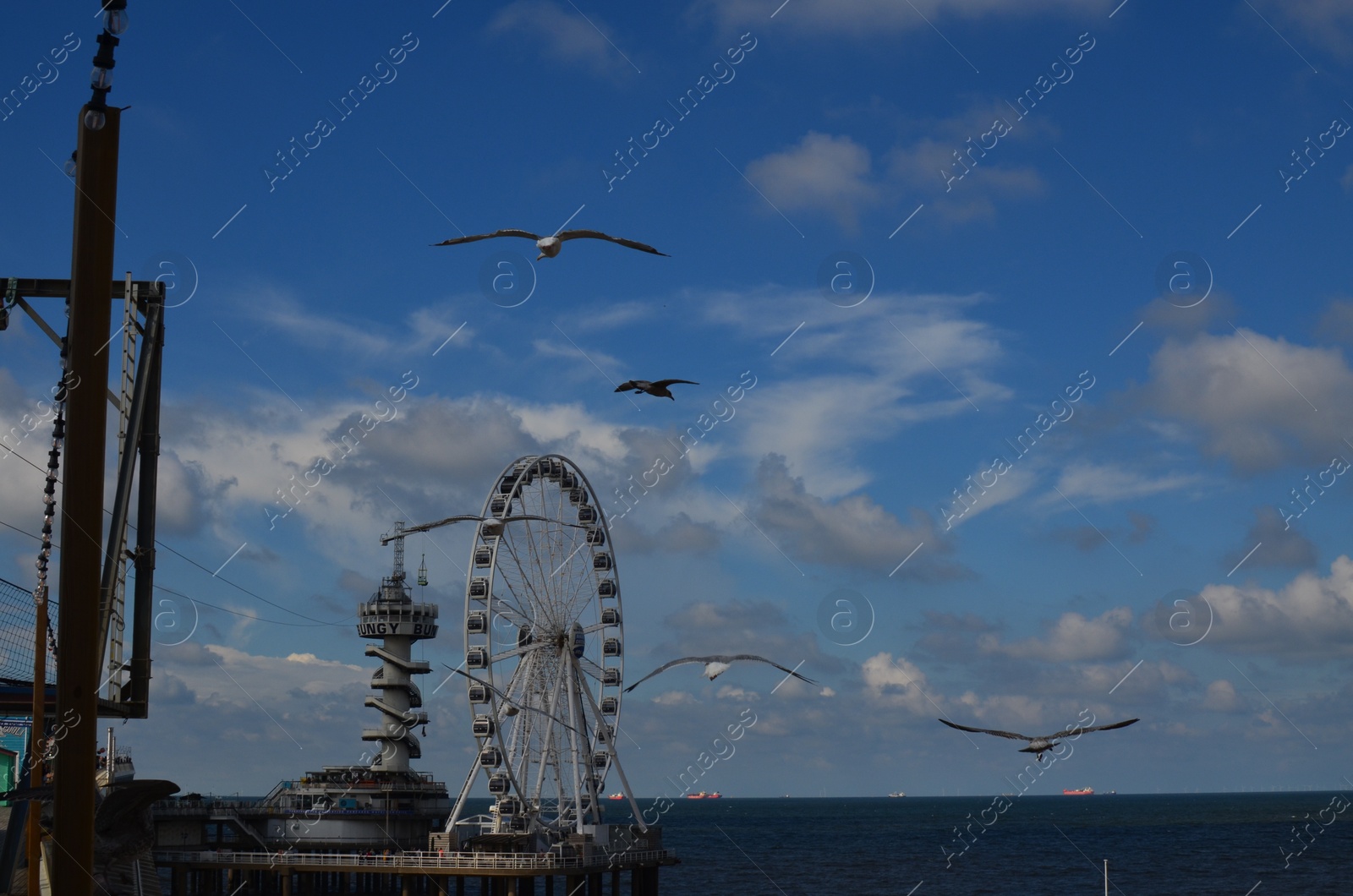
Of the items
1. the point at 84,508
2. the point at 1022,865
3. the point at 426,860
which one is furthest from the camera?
the point at 1022,865

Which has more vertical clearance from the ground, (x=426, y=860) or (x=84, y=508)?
(x=84, y=508)

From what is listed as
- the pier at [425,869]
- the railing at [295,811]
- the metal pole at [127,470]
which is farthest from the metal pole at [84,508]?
the railing at [295,811]

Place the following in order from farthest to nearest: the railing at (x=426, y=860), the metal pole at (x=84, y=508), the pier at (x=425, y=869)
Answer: the pier at (x=425, y=869) < the railing at (x=426, y=860) < the metal pole at (x=84, y=508)

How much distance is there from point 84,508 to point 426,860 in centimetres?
7300

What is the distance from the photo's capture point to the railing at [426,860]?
244 feet

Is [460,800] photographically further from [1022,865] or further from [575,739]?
[1022,865]

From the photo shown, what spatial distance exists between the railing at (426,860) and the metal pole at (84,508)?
67.9 m

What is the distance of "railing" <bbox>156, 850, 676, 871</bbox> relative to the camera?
7444 centimetres

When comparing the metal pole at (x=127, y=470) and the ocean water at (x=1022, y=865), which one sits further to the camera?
the ocean water at (x=1022, y=865)

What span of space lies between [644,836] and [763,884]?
3752cm

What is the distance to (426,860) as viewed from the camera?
77062 mm

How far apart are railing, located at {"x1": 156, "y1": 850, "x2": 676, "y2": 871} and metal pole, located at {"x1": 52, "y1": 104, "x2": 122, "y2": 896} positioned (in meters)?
67.9

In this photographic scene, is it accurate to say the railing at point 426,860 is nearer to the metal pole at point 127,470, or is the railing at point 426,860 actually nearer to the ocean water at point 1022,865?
the ocean water at point 1022,865

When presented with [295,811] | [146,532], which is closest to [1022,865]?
[295,811]
